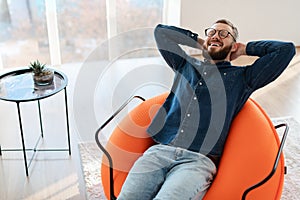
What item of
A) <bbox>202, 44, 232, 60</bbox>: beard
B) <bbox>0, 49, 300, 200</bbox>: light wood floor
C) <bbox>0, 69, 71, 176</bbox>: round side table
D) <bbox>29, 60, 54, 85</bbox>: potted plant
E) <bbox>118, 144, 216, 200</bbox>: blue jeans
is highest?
<bbox>202, 44, 232, 60</bbox>: beard

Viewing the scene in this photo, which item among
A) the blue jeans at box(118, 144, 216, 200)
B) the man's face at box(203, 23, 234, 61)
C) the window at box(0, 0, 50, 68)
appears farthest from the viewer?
the window at box(0, 0, 50, 68)

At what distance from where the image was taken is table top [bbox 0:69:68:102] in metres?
2.31

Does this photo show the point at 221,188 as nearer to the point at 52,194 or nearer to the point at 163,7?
the point at 52,194

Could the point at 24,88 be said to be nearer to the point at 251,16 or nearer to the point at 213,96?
the point at 213,96

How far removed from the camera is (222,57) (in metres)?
2.02

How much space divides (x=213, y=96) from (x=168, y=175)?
431 mm

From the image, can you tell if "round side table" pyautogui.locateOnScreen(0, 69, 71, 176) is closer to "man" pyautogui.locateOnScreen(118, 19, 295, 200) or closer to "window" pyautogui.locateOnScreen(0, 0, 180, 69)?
"man" pyautogui.locateOnScreen(118, 19, 295, 200)

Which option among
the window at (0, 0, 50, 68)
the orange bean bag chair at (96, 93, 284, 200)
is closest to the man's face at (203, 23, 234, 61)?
the orange bean bag chair at (96, 93, 284, 200)

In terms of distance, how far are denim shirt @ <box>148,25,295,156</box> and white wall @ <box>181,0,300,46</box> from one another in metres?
1.91

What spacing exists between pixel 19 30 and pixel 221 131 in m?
2.35

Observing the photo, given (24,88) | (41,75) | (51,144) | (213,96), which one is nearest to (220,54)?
(213,96)

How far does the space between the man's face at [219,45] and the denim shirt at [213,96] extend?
43mm

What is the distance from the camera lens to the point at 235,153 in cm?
194

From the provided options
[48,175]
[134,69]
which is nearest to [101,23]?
[134,69]
